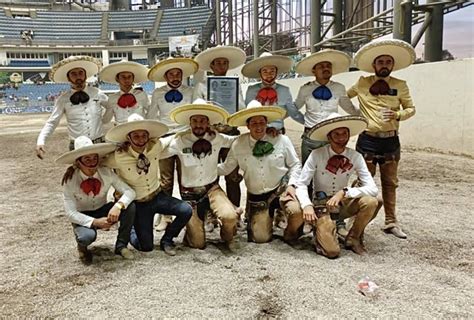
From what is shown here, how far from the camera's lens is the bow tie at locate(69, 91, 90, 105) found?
12.4 feet

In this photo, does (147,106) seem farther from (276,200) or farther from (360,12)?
(360,12)

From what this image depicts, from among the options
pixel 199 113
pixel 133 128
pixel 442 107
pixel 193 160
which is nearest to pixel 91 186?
pixel 133 128

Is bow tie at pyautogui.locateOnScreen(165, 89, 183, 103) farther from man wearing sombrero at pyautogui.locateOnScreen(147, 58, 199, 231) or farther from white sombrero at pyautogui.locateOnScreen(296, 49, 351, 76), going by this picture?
white sombrero at pyautogui.locateOnScreen(296, 49, 351, 76)

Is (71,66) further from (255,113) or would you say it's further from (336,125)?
(336,125)

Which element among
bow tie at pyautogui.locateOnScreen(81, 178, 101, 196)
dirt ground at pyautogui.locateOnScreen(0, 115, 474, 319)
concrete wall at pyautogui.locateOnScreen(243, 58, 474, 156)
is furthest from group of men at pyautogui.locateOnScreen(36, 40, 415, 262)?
concrete wall at pyautogui.locateOnScreen(243, 58, 474, 156)

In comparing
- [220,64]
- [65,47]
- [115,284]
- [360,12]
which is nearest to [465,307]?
[115,284]

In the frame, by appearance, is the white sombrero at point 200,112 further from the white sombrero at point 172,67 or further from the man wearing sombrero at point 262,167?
the white sombrero at point 172,67

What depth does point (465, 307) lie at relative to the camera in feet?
7.82

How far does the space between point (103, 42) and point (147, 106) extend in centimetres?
4302

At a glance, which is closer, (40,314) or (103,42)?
(40,314)

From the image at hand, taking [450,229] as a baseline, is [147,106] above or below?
above

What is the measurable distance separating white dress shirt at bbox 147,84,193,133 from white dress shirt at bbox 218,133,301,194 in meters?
0.56

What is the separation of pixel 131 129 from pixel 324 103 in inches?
60.3

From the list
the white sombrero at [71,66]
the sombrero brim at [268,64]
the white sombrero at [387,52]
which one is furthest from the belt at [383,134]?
the white sombrero at [71,66]
